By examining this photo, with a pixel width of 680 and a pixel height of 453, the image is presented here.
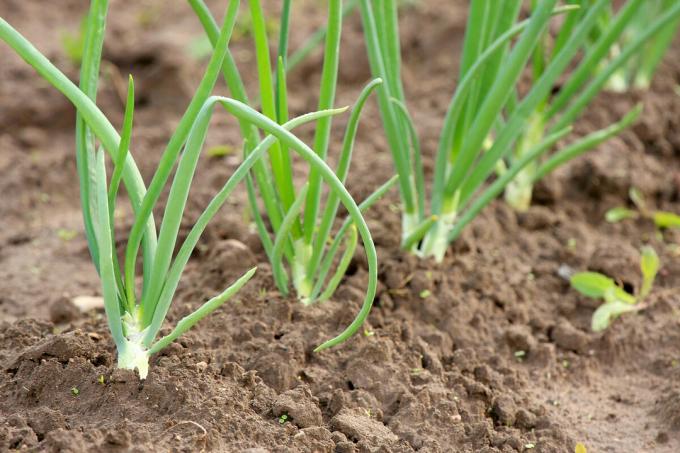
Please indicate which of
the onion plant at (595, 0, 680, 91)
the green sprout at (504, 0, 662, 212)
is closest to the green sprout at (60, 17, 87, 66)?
the green sprout at (504, 0, 662, 212)

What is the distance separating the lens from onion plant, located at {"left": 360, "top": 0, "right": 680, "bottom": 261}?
196cm

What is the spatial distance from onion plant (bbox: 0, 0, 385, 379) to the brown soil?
11 cm

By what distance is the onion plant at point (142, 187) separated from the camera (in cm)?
146

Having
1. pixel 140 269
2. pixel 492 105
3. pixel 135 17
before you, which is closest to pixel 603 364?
pixel 492 105

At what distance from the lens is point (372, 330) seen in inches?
76.1

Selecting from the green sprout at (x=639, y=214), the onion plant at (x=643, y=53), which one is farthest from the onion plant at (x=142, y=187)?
the onion plant at (x=643, y=53)

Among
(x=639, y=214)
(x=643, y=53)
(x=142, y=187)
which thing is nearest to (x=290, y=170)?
(x=142, y=187)

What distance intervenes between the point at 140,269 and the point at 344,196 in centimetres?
100

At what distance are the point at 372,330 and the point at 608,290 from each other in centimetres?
60

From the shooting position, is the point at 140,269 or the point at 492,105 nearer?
the point at 492,105

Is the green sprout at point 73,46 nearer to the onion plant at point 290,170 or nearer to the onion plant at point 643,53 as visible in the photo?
the onion plant at point 290,170

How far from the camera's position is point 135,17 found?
3770 millimetres

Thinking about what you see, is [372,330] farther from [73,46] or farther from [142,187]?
[73,46]

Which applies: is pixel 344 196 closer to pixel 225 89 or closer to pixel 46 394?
pixel 46 394
